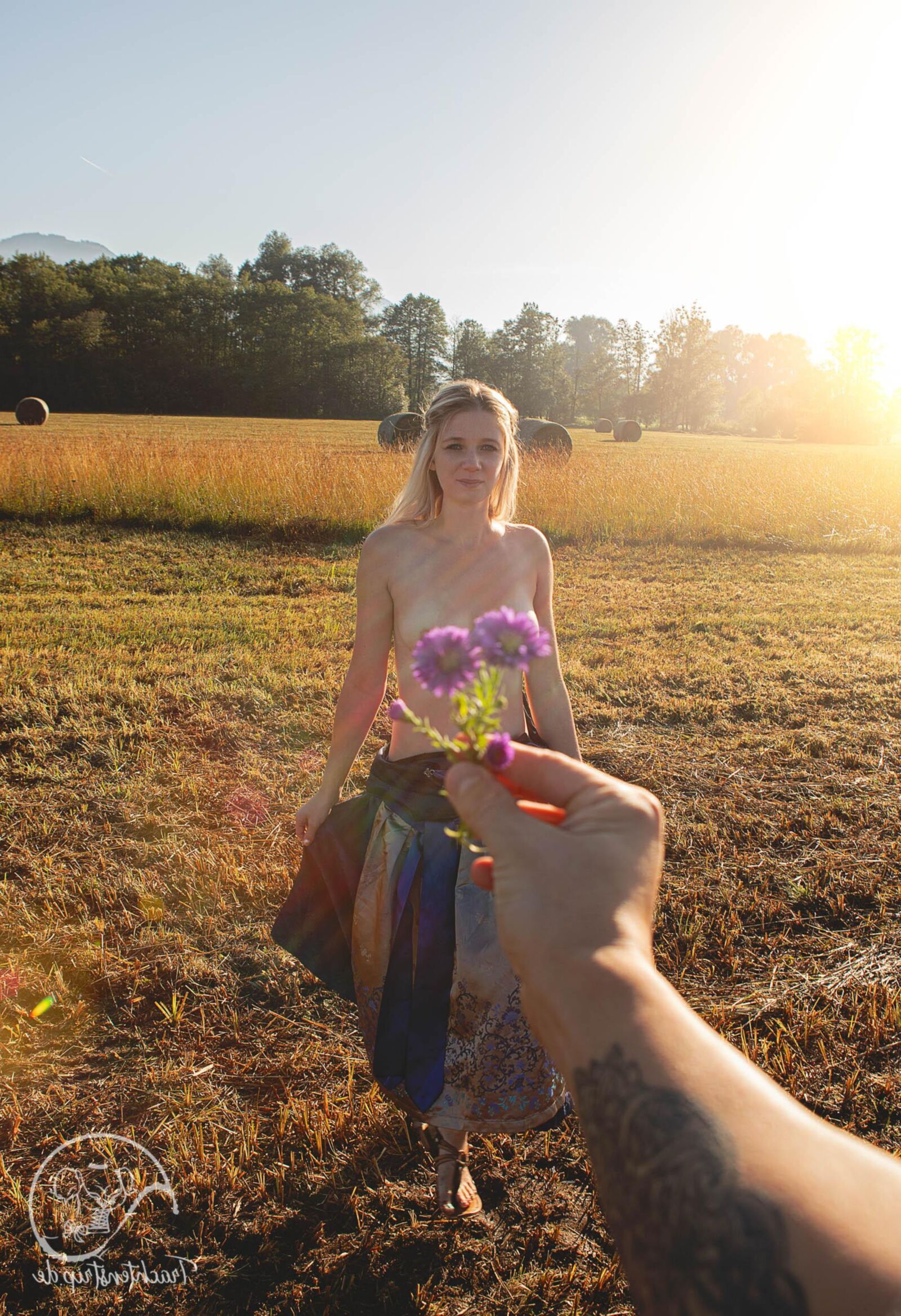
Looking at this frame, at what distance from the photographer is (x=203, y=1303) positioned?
1.92 meters

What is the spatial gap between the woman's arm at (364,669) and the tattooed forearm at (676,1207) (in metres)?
1.75

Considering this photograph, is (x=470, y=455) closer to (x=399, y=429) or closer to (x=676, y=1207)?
(x=676, y=1207)

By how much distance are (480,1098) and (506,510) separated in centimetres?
193

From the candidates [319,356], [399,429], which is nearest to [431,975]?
[399,429]

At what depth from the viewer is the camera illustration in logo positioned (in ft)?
6.79

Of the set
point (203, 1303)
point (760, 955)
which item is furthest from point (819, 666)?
point (203, 1303)

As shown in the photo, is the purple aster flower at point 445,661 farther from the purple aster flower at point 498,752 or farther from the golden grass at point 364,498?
the golden grass at point 364,498

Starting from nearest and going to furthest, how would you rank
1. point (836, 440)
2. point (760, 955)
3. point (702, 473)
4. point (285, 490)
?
point (760, 955) < point (285, 490) < point (702, 473) < point (836, 440)

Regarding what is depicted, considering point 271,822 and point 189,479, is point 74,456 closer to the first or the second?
point 189,479

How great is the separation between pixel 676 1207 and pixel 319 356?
206 feet

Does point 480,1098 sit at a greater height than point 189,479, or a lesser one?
lesser

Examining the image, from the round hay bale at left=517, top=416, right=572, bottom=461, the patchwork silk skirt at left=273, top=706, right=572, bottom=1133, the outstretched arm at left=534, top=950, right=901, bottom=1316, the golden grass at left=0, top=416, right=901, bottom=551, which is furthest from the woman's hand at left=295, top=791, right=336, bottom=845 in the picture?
the round hay bale at left=517, top=416, right=572, bottom=461

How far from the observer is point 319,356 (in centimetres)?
5775

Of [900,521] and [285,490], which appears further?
[900,521]
